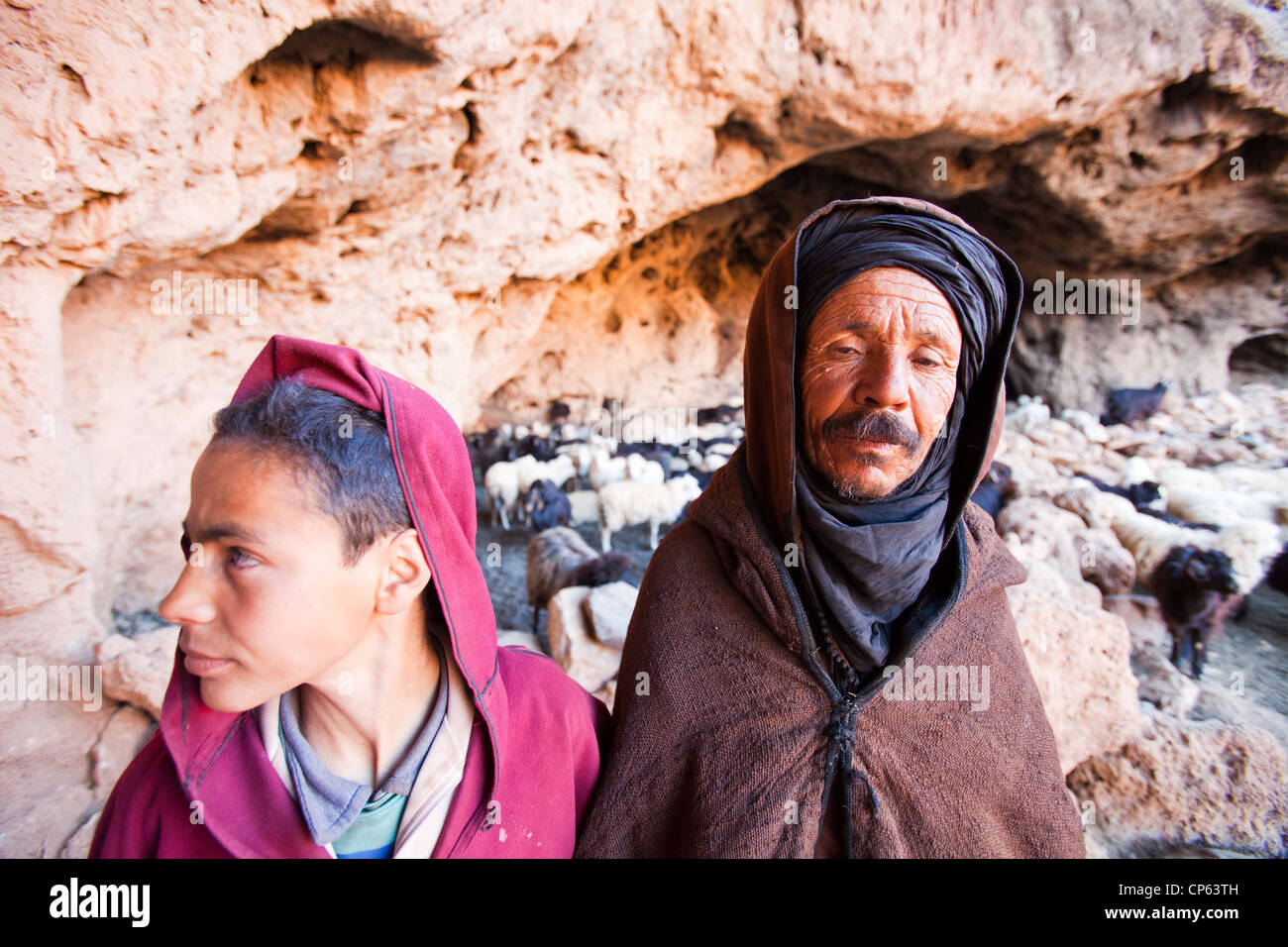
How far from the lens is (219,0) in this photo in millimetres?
3125

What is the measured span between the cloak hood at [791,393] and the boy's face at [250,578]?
36.0 inches

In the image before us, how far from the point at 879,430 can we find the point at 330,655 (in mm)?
1126

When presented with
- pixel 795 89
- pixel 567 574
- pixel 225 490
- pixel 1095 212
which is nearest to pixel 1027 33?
pixel 795 89

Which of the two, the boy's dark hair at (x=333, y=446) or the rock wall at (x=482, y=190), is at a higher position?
the rock wall at (x=482, y=190)

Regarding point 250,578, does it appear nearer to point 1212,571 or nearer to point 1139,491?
point 1212,571

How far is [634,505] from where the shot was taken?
782 centimetres

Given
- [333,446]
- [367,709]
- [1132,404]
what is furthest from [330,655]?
[1132,404]

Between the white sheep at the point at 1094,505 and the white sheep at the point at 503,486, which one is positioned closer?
the white sheep at the point at 1094,505

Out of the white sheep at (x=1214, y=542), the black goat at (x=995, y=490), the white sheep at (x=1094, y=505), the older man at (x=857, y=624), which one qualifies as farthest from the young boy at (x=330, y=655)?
the white sheep at (x=1094, y=505)

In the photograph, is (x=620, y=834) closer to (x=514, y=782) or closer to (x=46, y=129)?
(x=514, y=782)

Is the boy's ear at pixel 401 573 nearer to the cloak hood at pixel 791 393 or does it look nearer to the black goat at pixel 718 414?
the cloak hood at pixel 791 393

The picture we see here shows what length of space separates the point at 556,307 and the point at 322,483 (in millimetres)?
11177

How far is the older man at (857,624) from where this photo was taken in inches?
50.7
